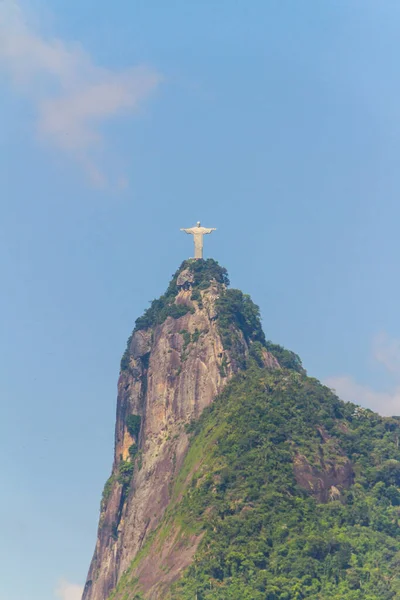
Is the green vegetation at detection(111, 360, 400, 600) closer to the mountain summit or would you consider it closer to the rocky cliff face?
the mountain summit

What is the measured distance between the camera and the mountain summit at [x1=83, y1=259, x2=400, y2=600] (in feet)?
336

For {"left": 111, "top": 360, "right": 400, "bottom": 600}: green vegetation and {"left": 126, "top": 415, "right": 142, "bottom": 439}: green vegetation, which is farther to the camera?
{"left": 126, "top": 415, "right": 142, "bottom": 439}: green vegetation

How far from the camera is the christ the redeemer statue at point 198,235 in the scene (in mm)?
143625

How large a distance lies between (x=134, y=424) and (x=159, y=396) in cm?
680

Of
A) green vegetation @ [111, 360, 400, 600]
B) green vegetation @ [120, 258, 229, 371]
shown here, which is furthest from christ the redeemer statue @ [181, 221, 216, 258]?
green vegetation @ [111, 360, 400, 600]

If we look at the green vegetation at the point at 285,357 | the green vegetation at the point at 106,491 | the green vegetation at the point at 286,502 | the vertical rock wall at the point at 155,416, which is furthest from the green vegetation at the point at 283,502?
the green vegetation at the point at 106,491

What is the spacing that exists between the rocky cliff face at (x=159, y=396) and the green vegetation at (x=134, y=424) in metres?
0.12

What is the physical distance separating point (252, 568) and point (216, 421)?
85.1 feet

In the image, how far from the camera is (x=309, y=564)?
101m

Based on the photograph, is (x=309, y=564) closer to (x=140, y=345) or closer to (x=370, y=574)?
(x=370, y=574)

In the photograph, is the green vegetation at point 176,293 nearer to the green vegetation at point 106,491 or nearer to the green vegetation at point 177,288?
the green vegetation at point 177,288

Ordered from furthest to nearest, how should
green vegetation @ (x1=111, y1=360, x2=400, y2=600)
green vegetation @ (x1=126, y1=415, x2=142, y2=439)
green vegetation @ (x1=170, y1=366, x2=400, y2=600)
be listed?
1. green vegetation @ (x1=126, y1=415, x2=142, y2=439)
2. green vegetation @ (x1=111, y1=360, x2=400, y2=600)
3. green vegetation @ (x1=170, y1=366, x2=400, y2=600)

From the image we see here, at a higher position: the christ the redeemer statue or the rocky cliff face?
the christ the redeemer statue

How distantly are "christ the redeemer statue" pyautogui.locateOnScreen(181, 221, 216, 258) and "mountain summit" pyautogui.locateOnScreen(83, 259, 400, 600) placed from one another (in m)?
1.61
